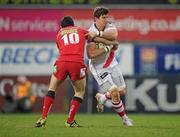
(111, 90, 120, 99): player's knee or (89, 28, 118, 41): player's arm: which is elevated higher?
(89, 28, 118, 41): player's arm

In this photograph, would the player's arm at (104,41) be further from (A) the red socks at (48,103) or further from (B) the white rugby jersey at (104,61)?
(A) the red socks at (48,103)

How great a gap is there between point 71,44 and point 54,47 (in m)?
12.1

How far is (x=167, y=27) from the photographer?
23.8 meters

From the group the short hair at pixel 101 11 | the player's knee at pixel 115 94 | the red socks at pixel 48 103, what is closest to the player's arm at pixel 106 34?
the short hair at pixel 101 11

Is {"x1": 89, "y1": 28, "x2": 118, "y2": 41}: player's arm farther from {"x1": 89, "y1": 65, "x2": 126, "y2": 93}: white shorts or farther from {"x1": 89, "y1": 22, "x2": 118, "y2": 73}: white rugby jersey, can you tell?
{"x1": 89, "y1": 65, "x2": 126, "y2": 93}: white shorts

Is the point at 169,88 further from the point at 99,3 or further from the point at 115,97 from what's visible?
the point at 115,97

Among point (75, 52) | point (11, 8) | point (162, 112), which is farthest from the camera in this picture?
point (11, 8)

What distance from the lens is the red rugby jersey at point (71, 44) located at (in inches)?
473

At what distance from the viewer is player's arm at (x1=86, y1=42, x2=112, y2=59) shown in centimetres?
1253

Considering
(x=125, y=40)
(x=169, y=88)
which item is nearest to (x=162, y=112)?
(x=169, y=88)

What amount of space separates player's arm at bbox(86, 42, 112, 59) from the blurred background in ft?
32.8

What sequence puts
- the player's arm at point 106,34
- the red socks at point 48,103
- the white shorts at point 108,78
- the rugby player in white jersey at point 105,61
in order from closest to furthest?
the red socks at point 48,103
the player's arm at point 106,34
the rugby player in white jersey at point 105,61
the white shorts at point 108,78

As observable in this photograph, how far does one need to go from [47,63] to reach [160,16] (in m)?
4.05

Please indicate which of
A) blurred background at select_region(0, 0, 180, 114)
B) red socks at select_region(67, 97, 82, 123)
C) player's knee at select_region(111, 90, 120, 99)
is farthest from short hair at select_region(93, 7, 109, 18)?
blurred background at select_region(0, 0, 180, 114)
